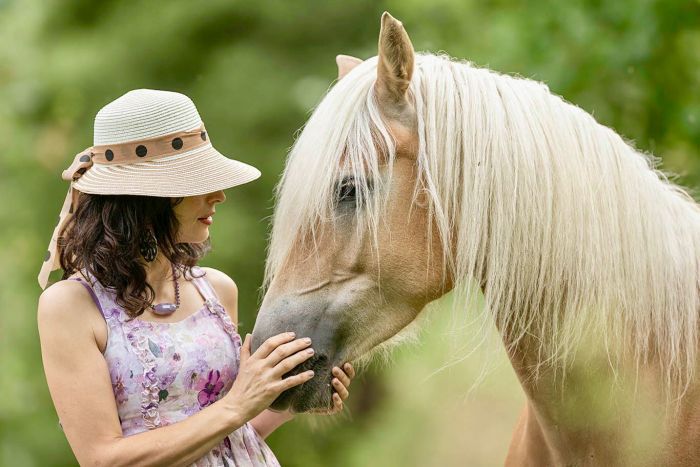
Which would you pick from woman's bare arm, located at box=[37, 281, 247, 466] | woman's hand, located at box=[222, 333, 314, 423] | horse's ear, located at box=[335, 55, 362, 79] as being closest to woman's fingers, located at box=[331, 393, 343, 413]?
woman's hand, located at box=[222, 333, 314, 423]

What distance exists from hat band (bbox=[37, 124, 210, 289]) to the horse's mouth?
25.5 inches

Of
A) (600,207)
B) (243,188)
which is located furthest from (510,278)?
(243,188)

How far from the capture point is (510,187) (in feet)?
6.71

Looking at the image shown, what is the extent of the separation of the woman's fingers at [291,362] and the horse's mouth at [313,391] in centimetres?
6

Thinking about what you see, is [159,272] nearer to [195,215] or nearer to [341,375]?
[195,215]

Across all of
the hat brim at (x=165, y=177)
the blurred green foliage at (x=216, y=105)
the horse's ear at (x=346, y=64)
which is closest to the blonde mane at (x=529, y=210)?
the hat brim at (x=165, y=177)

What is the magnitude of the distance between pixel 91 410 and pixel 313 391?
53 centimetres

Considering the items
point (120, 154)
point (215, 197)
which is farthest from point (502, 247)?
point (120, 154)

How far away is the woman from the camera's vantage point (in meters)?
1.99

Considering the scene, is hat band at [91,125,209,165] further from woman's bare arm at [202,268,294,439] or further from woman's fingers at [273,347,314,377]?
woman's fingers at [273,347,314,377]

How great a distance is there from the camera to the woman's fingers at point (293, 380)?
200cm

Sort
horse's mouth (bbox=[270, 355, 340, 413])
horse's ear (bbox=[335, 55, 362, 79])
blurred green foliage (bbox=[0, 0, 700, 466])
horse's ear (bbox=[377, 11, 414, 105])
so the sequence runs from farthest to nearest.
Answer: blurred green foliage (bbox=[0, 0, 700, 466]), horse's ear (bbox=[335, 55, 362, 79]), horse's mouth (bbox=[270, 355, 340, 413]), horse's ear (bbox=[377, 11, 414, 105])

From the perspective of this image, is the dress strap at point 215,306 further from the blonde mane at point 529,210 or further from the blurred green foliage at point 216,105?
the blurred green foliage at point 216,105

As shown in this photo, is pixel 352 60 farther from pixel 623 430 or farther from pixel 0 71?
pixel 0 71
